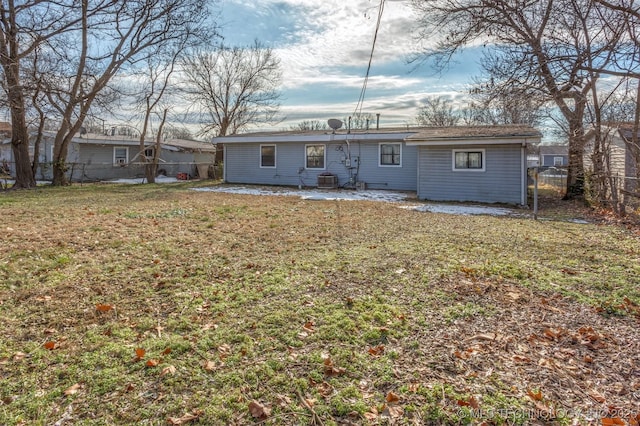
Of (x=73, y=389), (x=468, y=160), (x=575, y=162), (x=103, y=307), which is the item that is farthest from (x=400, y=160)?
(x=73, y=389)

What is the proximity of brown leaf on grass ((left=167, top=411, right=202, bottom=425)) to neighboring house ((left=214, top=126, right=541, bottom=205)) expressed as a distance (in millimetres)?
11873

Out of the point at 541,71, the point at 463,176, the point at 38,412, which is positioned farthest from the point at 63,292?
the point at 463,176

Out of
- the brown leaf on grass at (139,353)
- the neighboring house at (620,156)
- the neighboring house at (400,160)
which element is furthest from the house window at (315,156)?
the brown leaf on grass at (139,353)

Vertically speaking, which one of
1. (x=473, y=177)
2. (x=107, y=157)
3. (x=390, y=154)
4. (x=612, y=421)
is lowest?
(x=612, y=421)

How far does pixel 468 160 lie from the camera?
13000 mm

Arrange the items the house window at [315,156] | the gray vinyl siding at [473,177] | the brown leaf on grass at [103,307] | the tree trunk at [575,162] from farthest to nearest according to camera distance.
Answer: the house window at [315,156], the gray vinyl siding at [473,177], the tree trunk at [575,162], the brown leaf on grass at [103,307]

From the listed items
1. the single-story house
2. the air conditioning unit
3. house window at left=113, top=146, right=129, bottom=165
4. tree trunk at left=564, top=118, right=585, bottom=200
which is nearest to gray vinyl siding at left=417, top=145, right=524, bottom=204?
tree trunk at left=564, top=118, right=585, bottom=200

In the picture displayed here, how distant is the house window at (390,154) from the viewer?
16.1m

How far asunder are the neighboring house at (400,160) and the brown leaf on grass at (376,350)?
10686mm

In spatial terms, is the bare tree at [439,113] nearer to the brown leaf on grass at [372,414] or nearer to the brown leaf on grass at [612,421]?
the brown leaf on grass at [612,421]

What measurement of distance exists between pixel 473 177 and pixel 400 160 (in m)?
3.69

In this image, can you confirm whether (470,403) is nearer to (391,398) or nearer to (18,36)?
(391,398)

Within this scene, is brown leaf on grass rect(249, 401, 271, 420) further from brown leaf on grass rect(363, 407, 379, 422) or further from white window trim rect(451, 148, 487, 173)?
white window trim rect(451, 148, 487, 173)

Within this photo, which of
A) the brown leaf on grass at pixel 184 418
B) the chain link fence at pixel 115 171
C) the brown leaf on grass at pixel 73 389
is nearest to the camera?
the brown leaf on grass at pixel 184 418
